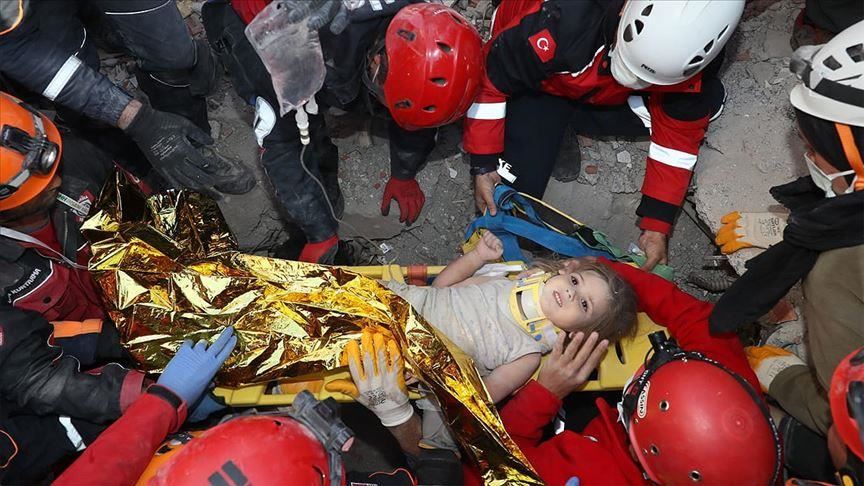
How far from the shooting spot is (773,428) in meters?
2.28

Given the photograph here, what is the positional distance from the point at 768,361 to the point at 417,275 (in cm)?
164

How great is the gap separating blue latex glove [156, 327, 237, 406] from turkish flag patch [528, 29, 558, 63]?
187cm

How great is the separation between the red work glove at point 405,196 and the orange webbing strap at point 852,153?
7.03 ft

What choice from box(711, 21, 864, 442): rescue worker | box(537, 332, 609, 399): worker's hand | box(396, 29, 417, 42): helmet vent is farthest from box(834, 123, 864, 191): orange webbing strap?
box(396, 29, 417, 42): helmet vent

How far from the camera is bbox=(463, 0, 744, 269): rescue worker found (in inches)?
103

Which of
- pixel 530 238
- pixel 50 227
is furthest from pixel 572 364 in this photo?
pixel 50 227

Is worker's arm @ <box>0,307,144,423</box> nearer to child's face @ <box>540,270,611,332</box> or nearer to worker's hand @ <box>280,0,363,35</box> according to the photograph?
worker's hand @ <box>280,0,363,35</box>

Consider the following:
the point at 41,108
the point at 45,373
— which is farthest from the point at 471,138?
the point at 41,108

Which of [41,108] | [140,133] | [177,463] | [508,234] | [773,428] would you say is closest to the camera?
[177,463]

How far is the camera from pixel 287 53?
2586 mm

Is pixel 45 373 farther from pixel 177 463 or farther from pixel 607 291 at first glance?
pixel 607 291

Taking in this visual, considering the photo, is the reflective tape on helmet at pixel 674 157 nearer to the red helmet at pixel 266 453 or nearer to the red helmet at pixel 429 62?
the red helmet at pixel 429 62

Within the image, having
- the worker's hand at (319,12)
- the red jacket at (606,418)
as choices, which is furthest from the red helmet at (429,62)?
the red jacket at (606,418)

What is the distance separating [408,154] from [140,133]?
52.2 inches
